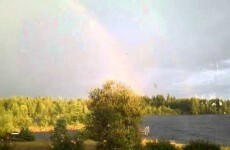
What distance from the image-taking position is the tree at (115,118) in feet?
125

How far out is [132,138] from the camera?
38.8m

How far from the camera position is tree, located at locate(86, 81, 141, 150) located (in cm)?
3816

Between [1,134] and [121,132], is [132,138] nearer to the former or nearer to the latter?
[121,132]

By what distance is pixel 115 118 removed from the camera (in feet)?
126

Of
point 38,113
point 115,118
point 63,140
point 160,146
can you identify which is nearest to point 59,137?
point 63,140

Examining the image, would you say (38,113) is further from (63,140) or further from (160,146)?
(63,140)

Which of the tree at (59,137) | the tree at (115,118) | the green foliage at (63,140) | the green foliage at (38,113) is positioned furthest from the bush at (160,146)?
the green foliage at (38,113)

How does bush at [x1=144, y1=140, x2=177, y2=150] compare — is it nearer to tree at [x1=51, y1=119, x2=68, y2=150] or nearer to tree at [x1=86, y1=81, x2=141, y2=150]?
tree at [x1=86, y1=81, x2=141, y2=150]

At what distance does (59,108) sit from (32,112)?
49.3 feet

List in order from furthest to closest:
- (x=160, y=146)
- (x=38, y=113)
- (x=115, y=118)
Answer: (x=38, y=113)
(x=160, y=146)
(x=115, y=118)

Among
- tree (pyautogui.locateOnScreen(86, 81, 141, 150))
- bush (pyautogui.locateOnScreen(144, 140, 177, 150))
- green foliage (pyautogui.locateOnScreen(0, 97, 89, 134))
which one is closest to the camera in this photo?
tree (pyautogui.locateOnScreen(86, 81, 141, 150))

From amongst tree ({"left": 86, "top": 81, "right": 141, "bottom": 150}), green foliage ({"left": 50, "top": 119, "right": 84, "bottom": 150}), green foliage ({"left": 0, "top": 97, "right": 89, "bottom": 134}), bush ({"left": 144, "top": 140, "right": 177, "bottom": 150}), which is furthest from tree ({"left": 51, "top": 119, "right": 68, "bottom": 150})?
green foliage ({"left": 0, "top": 97, "right": 89, "bottom": 134})

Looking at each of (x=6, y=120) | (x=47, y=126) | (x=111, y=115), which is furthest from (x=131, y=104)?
(x=47, y=126)

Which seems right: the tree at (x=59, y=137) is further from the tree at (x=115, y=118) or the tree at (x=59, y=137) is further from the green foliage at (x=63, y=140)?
the tree at (x=115, y=118)
